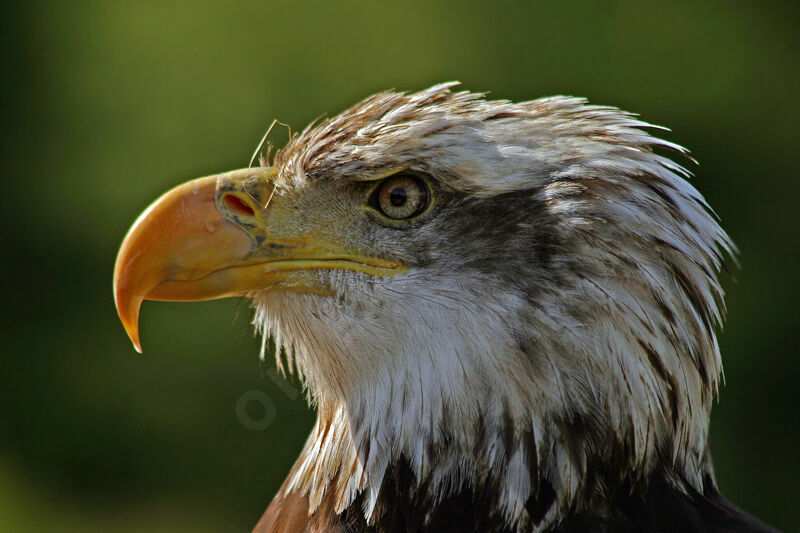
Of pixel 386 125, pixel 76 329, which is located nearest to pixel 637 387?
pixel 386 125

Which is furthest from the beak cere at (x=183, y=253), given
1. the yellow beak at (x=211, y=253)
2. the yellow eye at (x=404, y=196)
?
the yellow eye at (x=404, y=196)

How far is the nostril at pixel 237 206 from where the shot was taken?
8.59 ft

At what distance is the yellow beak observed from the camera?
2527 millimetres

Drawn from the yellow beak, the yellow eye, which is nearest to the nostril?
the yellow beak

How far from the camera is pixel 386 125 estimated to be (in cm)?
257

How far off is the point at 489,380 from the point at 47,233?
5790 millimetres

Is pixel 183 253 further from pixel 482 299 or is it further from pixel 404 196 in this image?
pixel 482 299

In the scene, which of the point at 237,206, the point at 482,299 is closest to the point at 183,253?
the point at 237,206

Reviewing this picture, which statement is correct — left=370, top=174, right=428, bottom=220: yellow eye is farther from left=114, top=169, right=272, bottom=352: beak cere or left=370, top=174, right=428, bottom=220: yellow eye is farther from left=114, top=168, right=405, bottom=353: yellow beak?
left=114, top=169, right=272, bottom=352: beak cere

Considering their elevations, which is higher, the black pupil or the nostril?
the nostril

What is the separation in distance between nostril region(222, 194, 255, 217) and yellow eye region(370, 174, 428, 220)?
0.39 meters

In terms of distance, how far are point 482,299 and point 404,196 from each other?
1.16 ft

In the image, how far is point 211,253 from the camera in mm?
2551

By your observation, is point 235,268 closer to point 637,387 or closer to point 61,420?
point 637,387
